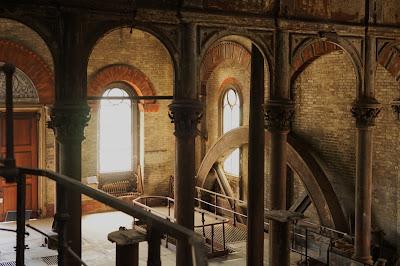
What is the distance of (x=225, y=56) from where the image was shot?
1490cm

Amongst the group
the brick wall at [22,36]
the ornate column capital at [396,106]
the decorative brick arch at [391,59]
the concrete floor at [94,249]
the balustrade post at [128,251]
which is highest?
the brick wall at [22,36]

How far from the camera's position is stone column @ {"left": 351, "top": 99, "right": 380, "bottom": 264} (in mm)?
10383

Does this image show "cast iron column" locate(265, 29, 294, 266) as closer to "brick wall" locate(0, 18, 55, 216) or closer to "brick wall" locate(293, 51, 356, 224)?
"brick wall" locate(293, 51, 356, 224)

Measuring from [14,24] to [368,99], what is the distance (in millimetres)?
8887

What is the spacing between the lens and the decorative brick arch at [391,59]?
1067cm

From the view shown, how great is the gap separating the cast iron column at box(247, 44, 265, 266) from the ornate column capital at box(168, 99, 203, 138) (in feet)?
5.15

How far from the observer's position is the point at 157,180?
16516 millimetres

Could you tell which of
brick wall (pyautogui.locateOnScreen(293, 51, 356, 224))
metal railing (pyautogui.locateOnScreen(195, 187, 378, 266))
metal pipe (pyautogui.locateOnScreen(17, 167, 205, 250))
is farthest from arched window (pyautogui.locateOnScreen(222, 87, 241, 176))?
metal pipe (pyautogui.locateOnScreen(17, 167, 205, 250))

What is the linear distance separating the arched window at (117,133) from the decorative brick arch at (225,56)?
2495 millimetres

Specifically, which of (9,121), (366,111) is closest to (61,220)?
(9,121)

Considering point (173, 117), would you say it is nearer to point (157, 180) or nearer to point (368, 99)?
point (368, 99)

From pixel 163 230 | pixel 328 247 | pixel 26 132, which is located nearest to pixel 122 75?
pixel 26 132

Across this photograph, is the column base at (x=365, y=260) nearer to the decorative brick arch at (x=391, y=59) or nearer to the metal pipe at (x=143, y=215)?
the decorative brick arch at (x=391, y=59)

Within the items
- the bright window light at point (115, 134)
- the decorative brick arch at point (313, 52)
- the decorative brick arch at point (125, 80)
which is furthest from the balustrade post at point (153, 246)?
the bright window light at point (115, 134)
